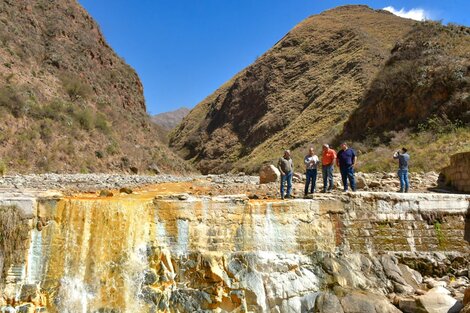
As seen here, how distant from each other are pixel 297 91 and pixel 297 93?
41 cm

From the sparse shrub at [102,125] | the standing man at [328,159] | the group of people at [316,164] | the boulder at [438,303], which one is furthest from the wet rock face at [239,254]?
the sparse shrub at [102,125]

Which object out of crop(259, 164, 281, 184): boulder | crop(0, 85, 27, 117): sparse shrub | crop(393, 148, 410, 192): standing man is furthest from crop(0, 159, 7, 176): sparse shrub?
crop(393, 148, 410, 192): standing man

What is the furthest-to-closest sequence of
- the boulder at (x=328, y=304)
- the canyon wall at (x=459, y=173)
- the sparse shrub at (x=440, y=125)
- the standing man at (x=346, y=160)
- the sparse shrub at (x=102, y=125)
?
the sparse shrub at (x=102, y=125) → the sparse shrub at (x=440, y=125) → the canyon wall at (x=459, y=173) → the standing man at (x=346, y=160) → the boulder at (x=328, y=304)

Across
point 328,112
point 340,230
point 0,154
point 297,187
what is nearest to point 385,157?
point 297,187

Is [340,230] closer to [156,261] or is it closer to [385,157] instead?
[156,261]

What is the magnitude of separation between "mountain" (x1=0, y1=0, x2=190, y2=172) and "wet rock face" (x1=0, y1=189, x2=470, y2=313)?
10017 millimetres

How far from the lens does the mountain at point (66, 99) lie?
59.2 feet

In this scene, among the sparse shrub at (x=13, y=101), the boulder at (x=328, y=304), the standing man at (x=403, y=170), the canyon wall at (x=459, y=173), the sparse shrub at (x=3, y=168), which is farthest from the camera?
the sparse shrub at (x=13, y=101)

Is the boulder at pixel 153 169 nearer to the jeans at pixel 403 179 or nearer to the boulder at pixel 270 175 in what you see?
the boulder at pixel 270 175

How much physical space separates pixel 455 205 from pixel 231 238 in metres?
4.80

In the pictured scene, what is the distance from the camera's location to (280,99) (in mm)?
47438

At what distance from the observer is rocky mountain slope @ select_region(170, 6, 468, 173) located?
1410 inches

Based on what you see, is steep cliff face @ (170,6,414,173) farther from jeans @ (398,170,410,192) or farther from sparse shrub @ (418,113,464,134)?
jeans @ (398,170,410,192)

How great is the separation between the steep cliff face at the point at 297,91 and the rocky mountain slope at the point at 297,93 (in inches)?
3.6
